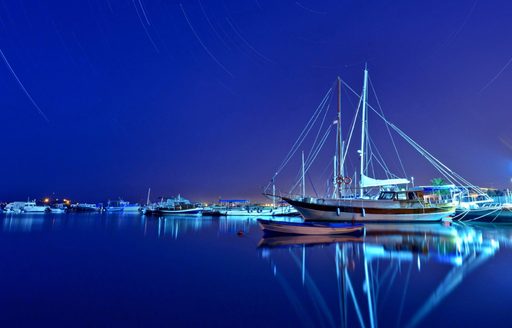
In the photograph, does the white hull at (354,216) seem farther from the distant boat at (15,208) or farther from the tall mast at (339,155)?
the distant boat at (15,208)

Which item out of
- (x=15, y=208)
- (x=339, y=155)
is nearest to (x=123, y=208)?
(x=15, y=208)

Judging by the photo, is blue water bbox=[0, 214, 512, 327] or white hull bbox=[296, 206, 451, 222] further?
white hull bbox=[296, 206, 451, 222]

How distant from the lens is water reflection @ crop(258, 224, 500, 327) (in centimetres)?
726

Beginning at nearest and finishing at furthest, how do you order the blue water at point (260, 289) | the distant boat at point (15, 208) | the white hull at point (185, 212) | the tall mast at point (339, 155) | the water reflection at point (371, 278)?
1. the blue water at point (260, 289)
2. the water reflection at point (371, 278)
3. the tall mast at point (339, 155)
4. the white hull at point (185, 212)
5. the distant boat at point (15, 208)

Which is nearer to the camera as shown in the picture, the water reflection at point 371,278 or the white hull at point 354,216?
the water reflection at point 371,278

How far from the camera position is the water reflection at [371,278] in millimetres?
7258

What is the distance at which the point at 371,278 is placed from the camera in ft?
34.9

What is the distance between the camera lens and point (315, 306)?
7.82m

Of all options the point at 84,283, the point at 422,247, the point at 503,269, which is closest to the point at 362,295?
the point at 503,269

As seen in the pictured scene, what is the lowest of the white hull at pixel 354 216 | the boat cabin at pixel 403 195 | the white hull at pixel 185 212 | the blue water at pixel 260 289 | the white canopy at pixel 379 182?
the blue water at pixel 260 289

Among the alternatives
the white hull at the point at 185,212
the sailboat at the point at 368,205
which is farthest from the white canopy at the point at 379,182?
the white hull at the point at 185,212

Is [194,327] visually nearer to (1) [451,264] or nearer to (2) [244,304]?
(2) [244,304]

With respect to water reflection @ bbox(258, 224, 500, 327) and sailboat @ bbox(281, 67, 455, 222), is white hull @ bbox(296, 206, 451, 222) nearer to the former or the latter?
sailboat @ bbox(281, 67, 455, 222)

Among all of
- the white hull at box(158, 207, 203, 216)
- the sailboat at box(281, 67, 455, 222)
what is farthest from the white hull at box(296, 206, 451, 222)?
the white hull at box(158, 207, 203, 216)
